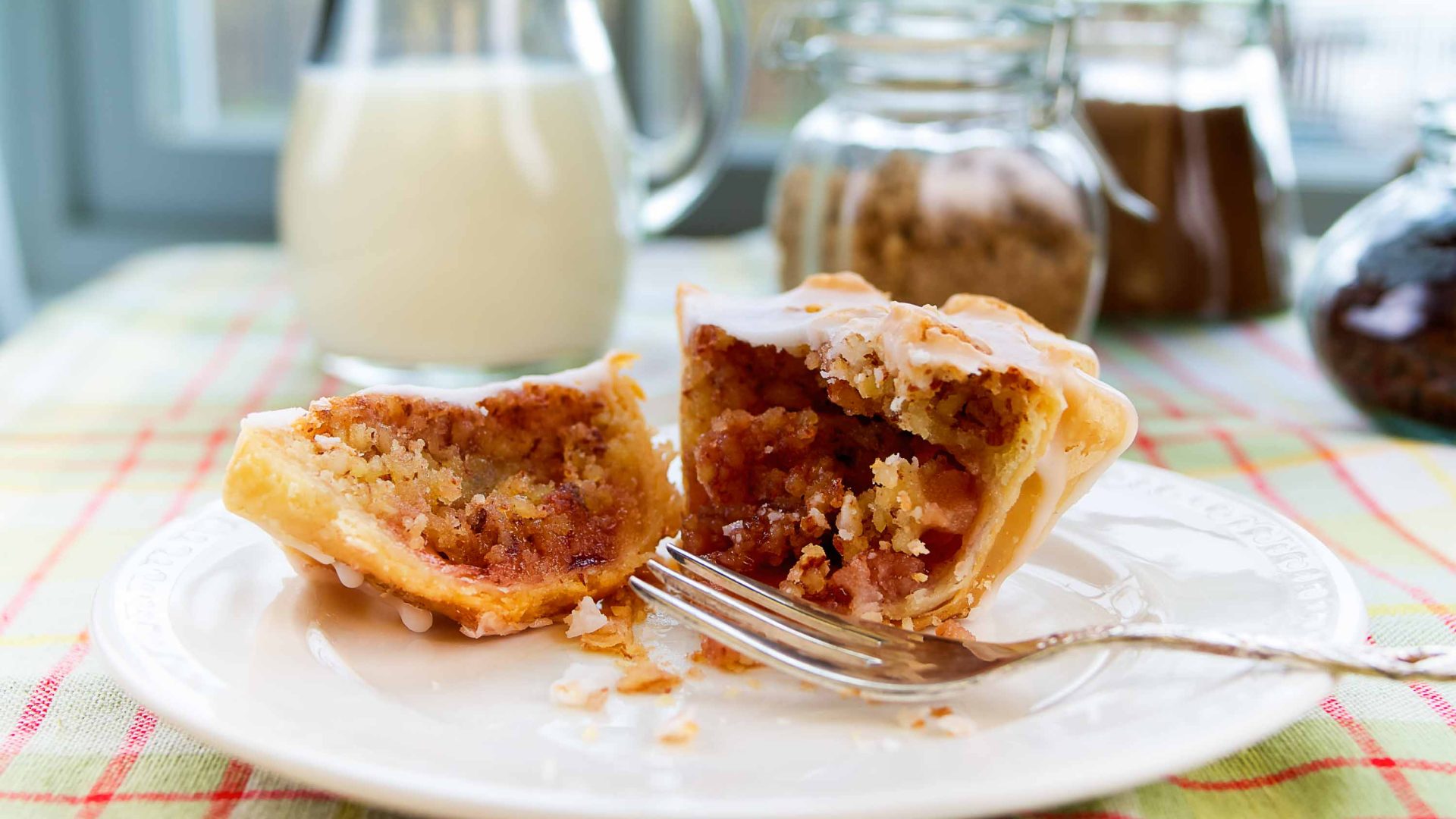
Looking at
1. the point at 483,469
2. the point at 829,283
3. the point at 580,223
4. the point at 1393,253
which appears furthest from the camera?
the point at 580,223

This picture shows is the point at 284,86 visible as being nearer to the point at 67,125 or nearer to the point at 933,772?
the point at 67,125

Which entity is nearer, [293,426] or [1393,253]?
[293,426]

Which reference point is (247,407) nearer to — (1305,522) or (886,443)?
(886,443)

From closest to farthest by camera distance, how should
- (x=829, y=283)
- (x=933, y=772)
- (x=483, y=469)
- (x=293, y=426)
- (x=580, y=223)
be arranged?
(x=933, y=772)
(x=293, y=426)
(x=483, y=469)
(x=829, y=283)
(x=580, y=223)

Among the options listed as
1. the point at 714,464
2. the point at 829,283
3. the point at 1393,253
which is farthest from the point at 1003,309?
the point at 1393,253

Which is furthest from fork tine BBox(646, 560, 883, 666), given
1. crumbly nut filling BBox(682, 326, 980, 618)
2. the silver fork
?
crumbly nut filling BBox(682, 326, 980, 618)

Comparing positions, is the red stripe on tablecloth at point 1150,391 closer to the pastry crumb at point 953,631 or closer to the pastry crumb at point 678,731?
the pastry crumb at point 953,631
